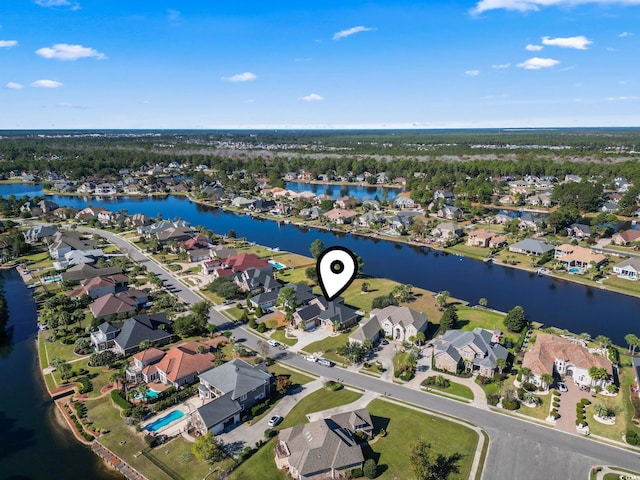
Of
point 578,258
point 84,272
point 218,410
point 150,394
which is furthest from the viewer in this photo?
point 578,258

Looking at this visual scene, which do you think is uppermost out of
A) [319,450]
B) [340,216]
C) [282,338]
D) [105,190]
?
[105,190]

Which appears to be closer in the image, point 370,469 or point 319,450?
point 370,469

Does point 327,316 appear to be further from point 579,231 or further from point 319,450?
point 579,231

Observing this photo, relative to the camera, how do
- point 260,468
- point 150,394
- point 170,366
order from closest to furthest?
point 260,468 → point 150,394 → point 170,366

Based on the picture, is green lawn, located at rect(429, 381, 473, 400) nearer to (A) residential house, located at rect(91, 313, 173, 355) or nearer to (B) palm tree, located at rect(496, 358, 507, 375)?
(B) palm tree, located at rect(496, 358, 507, 375)

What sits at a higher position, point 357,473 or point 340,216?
point 340,216

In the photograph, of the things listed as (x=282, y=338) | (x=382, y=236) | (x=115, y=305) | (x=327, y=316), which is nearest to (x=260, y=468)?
(x=282, y=338)
